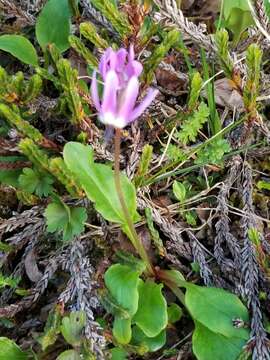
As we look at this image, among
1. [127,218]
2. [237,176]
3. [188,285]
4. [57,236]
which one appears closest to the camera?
[127,218]

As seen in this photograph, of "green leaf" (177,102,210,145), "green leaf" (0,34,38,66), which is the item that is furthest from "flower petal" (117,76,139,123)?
"green leaf" (0,34,38,66)

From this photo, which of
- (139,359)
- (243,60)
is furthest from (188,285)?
(243,60)

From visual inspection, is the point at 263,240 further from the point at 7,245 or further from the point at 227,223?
the point at 7,245

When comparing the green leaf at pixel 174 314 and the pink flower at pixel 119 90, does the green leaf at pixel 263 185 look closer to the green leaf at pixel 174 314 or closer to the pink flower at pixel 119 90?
the green leaf at pixel 174 314

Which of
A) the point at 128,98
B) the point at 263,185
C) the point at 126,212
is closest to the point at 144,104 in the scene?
→ the point at 128,98

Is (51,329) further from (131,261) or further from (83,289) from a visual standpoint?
(131,261)

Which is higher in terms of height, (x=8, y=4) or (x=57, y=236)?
(x=8, y=4)

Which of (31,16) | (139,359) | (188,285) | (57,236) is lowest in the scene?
(139,359)
